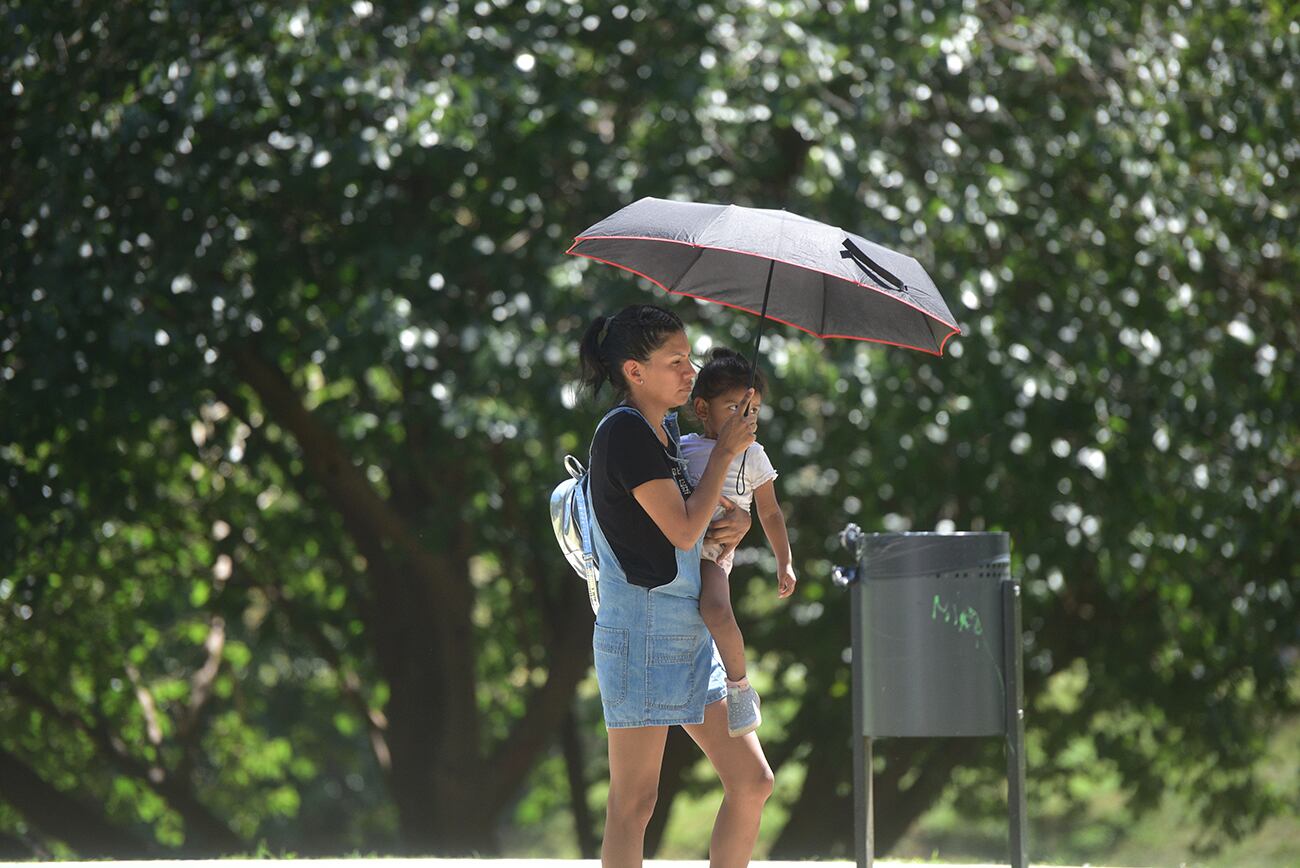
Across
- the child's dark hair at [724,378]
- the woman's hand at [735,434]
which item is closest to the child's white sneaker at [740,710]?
the woman's hand at [735,434]

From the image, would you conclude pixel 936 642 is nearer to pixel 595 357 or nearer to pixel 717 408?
pixel 717 408

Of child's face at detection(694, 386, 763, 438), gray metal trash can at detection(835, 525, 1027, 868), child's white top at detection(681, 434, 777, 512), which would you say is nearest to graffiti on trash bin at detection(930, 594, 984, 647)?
gray metal trash can at detection(835, 525, 1027, 868)

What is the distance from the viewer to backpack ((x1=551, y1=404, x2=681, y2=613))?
146 inches

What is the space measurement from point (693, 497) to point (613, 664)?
0.43m

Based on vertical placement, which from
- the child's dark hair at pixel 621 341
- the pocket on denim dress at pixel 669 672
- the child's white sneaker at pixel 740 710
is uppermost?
the child's dark hair at pixel 621 341

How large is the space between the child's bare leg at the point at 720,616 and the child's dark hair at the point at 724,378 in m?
0.41

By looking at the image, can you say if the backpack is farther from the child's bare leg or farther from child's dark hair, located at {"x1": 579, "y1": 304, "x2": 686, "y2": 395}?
the child's bare leg

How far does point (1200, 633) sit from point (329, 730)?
10355 mm

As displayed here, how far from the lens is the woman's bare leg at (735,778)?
12.2ft

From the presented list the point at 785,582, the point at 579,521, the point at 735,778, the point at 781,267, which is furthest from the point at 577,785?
the point at 579,521

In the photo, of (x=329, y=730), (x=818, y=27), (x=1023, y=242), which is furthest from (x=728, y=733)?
(x=329, y=730)

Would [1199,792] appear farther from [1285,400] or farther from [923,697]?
[923,697]

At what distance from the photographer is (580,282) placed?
7703 millimetres

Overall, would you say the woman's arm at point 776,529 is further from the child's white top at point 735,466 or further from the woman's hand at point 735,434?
the woman's hand at point 735,434
